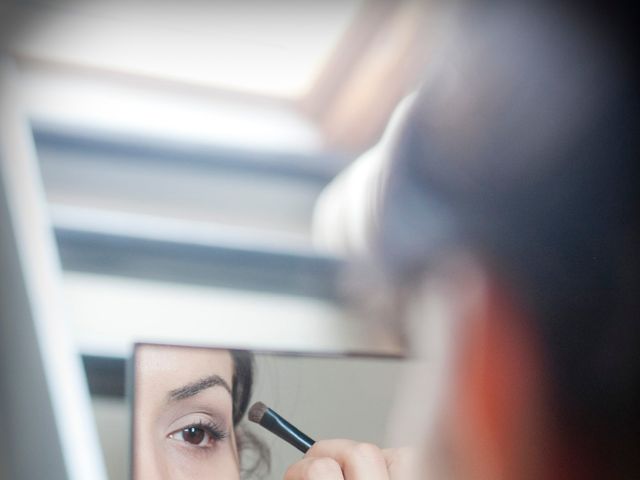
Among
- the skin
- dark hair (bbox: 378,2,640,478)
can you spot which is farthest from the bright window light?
the skin

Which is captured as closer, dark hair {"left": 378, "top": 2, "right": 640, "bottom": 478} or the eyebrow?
the eyebrow

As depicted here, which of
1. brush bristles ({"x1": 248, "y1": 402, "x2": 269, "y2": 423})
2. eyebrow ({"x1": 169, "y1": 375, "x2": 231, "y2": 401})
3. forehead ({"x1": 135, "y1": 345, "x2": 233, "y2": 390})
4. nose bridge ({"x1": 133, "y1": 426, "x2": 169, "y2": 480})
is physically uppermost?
forehead ({"x1": 135, "y1": 345, "x2": 233, "y2": 390})

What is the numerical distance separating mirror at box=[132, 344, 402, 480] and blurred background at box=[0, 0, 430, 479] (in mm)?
13

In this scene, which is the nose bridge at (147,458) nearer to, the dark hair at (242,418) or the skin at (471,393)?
the dark hair at (242,418)

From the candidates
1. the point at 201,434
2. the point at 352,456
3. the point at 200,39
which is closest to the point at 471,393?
the point at 352,456

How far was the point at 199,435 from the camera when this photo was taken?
55cm

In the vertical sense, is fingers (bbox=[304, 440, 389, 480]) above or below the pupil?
below

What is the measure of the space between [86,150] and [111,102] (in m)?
0.04

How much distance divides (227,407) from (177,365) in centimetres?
5

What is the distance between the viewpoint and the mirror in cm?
54

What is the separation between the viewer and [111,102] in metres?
0.56

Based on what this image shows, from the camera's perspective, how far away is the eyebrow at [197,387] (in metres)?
0.55

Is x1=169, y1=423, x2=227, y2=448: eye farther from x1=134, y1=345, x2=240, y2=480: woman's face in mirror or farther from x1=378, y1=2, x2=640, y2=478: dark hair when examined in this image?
x1=378, y1=2, x2=640, y2=478: dark hair

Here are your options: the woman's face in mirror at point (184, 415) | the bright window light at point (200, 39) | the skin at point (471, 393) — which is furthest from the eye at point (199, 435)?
the bright window light at point (200, 39)
